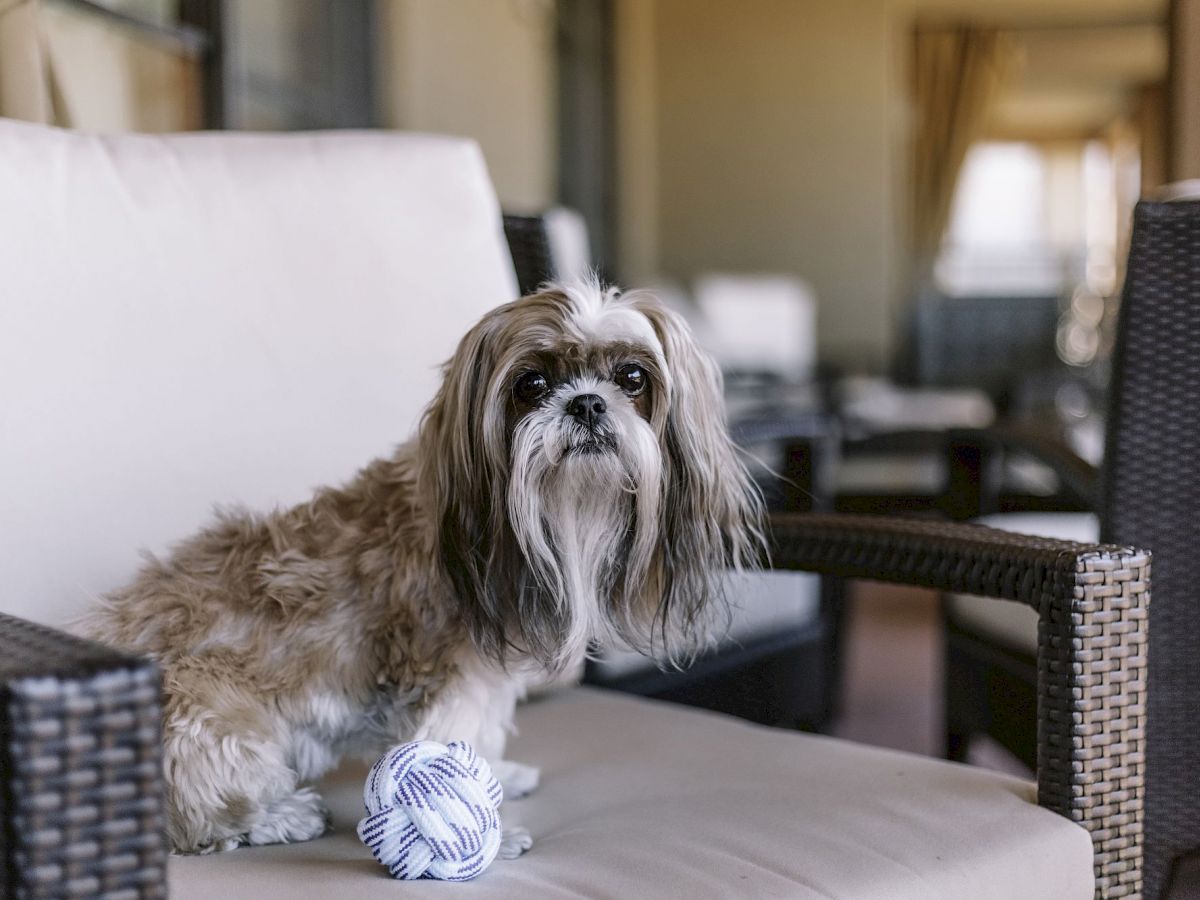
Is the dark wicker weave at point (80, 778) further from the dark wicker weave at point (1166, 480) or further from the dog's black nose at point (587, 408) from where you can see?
the dark wicker weave at point (1166, 480)

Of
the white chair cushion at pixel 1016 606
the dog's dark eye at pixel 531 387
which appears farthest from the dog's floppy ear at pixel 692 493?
the white chair cushion at pixel 1016 606

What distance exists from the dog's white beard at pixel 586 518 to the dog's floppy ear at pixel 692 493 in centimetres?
3

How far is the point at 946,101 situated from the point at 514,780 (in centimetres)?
987

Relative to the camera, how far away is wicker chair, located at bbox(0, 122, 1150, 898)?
2.38 ft

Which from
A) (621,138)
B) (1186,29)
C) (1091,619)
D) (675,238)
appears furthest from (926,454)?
(675,238)

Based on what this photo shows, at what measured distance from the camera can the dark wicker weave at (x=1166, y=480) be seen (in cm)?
135

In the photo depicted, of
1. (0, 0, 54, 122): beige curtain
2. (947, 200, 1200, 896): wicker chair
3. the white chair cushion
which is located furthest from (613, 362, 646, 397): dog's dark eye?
(0, 0, 54, 122): beige curtain

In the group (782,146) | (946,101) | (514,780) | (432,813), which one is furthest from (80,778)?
(946,101)

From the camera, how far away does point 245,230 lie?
4.50ft

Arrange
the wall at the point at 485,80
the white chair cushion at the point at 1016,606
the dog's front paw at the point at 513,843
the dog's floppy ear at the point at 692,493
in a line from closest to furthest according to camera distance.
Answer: the dog's front paw at the point at 513,843
the dog's floppy ear at the point at 692,493
the white chair cushion at the point at 1016,606
the wall at the point at 485,80

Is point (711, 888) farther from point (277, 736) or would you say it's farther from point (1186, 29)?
point (1186, 29)

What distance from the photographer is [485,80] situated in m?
4.56

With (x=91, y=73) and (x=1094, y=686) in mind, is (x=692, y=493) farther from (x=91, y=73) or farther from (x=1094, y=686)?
(x=91, y=73)

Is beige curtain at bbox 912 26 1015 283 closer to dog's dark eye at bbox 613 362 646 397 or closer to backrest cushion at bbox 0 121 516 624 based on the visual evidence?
backrest cushion at bbox 0 121 516 624
